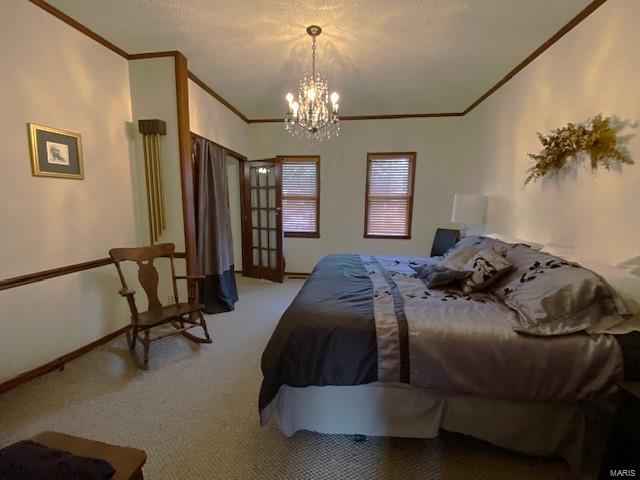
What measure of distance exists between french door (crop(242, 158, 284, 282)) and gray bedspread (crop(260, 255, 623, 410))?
298 centimetres

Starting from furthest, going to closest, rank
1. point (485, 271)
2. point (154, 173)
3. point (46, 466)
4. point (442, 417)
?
point (154, 173), point (485, 271), point (442, 417), point (46, 466)

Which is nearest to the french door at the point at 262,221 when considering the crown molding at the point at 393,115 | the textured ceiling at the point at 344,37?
the crown molding at the point at 393,115

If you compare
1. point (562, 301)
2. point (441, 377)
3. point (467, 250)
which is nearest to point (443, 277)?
point (467, 250)

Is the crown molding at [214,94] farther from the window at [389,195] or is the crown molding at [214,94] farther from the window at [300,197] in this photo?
the window at [389,195]

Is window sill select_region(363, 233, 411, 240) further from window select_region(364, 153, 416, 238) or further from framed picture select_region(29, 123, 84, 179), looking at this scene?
framed picture select_region(29, 123, 84, 179)

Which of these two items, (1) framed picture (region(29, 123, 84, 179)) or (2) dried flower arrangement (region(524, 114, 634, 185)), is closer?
(2) dried flower arrangement (region(524, 114, 634, 185))

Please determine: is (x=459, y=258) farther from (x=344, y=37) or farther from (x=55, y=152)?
(x=55, y=152)

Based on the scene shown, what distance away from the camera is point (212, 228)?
11.2 feet

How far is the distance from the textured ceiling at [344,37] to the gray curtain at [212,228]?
0.91 m

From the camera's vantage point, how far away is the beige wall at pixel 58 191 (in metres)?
1.89

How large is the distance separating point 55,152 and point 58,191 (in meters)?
0.30

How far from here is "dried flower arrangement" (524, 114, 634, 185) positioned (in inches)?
69.2

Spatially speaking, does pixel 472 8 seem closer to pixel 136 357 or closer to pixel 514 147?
pixel 514 147


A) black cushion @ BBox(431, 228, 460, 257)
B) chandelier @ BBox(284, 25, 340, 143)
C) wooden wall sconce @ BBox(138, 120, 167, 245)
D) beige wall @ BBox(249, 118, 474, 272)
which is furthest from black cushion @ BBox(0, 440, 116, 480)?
beige wall @ BBox(249, 118, 474, 272)
